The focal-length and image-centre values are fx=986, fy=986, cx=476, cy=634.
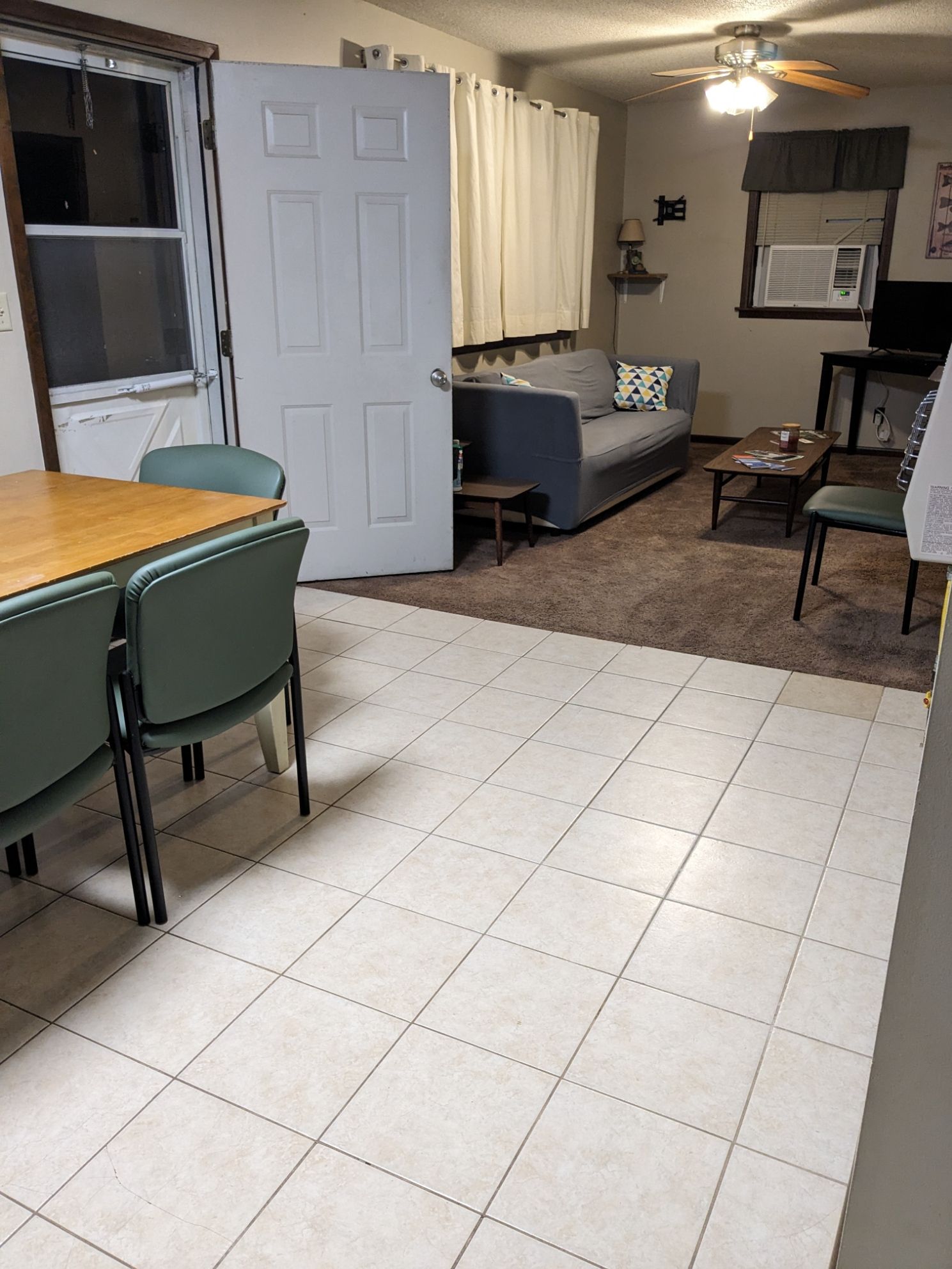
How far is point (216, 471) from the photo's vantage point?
2.98 meters

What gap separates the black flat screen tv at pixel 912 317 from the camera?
6.65 metres

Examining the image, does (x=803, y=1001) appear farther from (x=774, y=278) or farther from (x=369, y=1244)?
(x=774, y=278)

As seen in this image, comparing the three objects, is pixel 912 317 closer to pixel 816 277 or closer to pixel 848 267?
pixel 848 267

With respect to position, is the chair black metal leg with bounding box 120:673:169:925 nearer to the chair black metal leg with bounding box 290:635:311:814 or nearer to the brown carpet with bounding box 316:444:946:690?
the chair black metal leg with bounding box 290:635:311:814

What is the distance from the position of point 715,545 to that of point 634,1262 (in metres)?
4.16

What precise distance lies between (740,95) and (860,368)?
7.62 feet

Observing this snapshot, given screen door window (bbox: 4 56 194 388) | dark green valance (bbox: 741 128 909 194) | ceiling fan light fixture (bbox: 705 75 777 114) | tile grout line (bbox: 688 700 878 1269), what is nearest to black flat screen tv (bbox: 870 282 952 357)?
dark green valance (bbox: 741 128 909 194)

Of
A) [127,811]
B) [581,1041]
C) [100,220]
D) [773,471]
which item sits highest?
[100,220]

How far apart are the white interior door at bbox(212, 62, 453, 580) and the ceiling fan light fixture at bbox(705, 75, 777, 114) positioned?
80.4 inches

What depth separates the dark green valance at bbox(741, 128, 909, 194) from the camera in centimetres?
688

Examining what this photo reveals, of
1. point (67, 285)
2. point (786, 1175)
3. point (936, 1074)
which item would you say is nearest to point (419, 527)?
point (67, 285)

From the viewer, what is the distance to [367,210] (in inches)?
162

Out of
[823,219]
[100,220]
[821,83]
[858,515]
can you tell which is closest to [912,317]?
[823,219]

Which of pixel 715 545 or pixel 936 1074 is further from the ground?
pixel 936 1074
